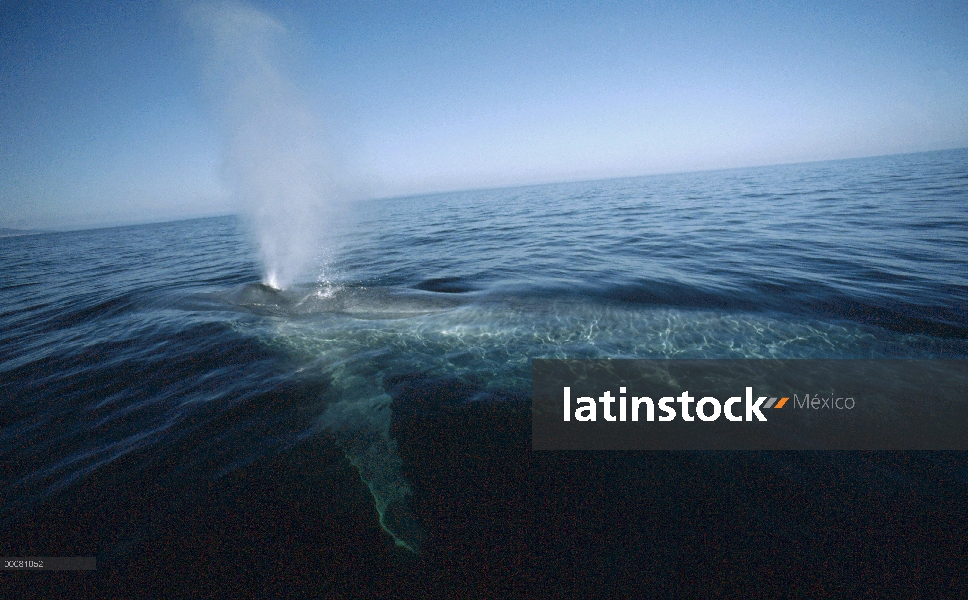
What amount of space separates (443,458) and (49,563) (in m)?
4.79

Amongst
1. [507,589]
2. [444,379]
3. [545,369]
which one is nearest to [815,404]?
[545,369]

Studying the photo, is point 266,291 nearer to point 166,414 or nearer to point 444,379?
point 166,414

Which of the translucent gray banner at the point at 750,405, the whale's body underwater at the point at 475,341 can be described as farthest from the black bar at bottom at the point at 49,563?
the translucent gray banner at the point at 750,405

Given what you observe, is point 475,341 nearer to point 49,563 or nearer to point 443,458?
point 443,458

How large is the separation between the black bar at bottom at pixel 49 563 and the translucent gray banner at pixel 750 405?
5.76 meters

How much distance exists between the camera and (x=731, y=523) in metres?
4.11

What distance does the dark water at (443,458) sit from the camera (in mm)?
3801

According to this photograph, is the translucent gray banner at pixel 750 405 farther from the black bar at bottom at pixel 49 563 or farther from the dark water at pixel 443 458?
the black bar at bottom at pixel 49 563

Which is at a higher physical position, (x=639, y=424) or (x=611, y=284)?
(x=611, y=284)

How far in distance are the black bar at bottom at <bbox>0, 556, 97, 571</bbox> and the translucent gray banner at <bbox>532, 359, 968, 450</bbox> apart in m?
5.76

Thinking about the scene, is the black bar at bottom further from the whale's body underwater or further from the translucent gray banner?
the translucent gray banner

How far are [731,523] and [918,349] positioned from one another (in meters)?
7.54

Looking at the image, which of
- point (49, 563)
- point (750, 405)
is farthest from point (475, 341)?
point (49, 563)

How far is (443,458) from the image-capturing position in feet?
17.3
